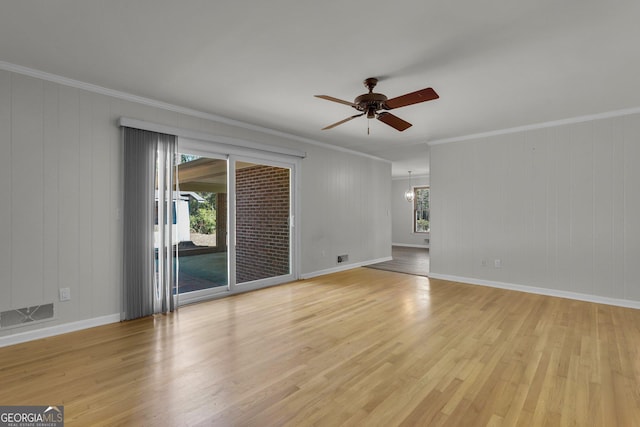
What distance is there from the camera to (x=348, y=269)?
6.38 m

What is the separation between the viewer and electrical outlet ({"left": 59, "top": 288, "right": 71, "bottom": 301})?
3059 mm

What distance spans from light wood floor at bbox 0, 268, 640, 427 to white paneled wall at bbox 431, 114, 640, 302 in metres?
0.68

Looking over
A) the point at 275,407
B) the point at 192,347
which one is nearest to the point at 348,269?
the point at 192,347

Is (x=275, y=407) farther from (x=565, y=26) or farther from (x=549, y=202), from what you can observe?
(x=549, y=202)

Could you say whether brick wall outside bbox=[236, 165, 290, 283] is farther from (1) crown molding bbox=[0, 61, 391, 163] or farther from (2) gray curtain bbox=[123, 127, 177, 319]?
(2) gray curtain bbox=[123, 127, 177, 319]

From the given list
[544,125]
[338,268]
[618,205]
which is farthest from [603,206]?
[338,268]

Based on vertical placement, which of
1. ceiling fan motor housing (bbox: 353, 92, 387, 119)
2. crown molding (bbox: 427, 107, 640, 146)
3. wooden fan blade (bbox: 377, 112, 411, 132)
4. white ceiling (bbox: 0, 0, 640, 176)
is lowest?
wooden fan blade (bbox: 377, 112, 411, 132)

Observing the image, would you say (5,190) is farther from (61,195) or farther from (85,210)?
(85,210)

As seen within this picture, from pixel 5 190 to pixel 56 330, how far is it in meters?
1.39

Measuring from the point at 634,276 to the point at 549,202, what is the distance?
131 cm

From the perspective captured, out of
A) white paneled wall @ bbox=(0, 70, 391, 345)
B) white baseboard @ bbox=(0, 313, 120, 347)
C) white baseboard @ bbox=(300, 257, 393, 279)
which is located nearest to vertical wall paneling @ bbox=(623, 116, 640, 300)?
white baseboard @ bbox=(300, 257, 393, 279)

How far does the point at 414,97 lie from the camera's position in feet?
8.62

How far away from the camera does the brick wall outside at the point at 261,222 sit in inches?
185

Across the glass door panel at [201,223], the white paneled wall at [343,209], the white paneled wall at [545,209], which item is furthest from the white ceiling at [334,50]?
the white paneled wall at [343,209]
